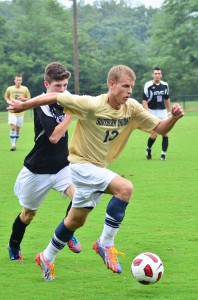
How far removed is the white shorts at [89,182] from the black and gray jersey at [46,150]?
0.76 metres

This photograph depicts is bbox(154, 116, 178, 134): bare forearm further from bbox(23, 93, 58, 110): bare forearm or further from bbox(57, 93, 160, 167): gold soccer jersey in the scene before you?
bbox(23, 93, 58, 110): bare forearm

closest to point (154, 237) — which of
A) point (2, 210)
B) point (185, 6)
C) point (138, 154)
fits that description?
point (2, 210)

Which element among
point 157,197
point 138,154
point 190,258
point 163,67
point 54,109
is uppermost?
point 54,109

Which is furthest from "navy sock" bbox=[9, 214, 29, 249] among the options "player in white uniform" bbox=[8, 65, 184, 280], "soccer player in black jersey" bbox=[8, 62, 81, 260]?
"player in white uniform" bbox=[8, 65, 184, 280]

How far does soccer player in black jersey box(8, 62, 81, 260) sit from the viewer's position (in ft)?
25.0

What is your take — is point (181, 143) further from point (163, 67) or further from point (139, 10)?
point (139, 10)

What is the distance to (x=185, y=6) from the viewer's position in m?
70.2

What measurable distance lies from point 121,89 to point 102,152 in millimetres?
613

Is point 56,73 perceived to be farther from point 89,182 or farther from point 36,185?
point 89,182

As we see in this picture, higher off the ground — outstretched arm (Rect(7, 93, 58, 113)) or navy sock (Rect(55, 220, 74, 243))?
outstretched arm (Rect(7, 93, 58, 113))

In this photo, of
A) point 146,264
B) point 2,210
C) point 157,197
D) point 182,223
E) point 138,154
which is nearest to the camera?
point 146,264

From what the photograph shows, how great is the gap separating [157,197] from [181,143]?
494 inches

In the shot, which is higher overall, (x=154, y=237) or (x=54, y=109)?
(x=54, y=109)

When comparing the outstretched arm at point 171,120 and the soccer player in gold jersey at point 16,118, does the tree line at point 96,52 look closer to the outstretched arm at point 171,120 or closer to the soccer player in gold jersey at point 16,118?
the soccer player in gold jersey at point 16,118
